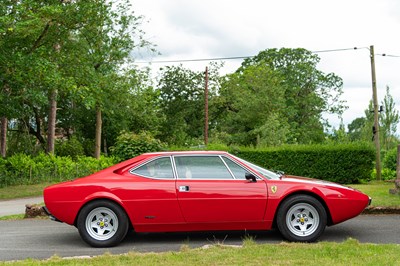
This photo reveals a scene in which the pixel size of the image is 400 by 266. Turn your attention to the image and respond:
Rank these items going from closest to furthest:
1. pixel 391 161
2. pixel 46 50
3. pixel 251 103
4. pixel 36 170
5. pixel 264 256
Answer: pixel 264 256 → pixel 46 50 → pixel 36 170 → pixel 391 161 → pixel 251 103

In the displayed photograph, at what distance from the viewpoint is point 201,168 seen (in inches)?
349

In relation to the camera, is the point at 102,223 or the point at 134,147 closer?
the point at 102,223

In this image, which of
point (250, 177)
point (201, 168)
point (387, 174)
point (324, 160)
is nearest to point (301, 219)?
point (250, 177)

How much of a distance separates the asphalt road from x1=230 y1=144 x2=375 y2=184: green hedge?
14.3 metres

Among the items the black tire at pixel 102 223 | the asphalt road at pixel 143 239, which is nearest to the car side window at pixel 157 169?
the black tire at pixel 102 223

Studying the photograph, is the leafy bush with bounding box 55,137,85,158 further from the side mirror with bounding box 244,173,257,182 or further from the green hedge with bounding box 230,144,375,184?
the side mirror with bounding box 244,173,257,182

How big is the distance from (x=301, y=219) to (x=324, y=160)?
671 inches

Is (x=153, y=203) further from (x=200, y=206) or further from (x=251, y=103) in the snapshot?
(x=251, y=103)

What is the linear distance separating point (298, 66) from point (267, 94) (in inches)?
294

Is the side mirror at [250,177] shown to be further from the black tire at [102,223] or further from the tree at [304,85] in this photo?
the tree at [304,85]

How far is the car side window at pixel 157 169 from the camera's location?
28.9 ft

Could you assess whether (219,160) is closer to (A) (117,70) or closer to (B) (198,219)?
(B) (198,219)

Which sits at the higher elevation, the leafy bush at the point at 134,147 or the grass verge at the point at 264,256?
the leafy bush at the point at 134,147

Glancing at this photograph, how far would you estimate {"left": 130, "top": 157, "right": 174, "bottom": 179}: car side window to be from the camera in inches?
346
